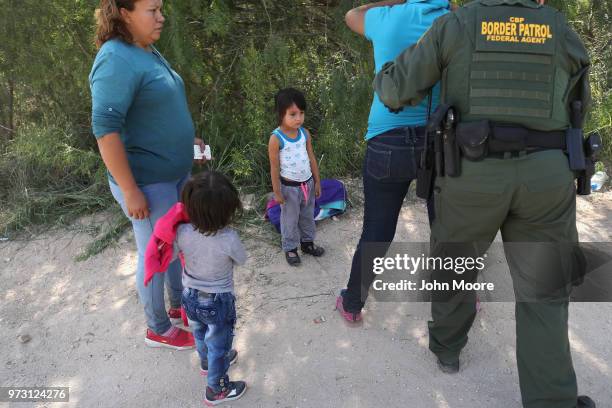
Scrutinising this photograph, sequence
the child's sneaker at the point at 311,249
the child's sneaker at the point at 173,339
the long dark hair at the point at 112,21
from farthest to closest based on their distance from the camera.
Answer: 1. the child's sneaker at the point at 311,249
2. the child's sneaker at the point at 173,339
3. the long dark hair at the point at 112,21

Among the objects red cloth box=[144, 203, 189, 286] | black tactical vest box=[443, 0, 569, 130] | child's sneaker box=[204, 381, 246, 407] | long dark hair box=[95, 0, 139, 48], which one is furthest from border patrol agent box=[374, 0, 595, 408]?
child's sneaker box=[204, 381, 246, 407]

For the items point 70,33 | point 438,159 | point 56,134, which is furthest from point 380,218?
point 56,134

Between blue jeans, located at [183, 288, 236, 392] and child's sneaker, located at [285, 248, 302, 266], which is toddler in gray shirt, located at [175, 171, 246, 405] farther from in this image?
child's sneaker, located at [285, 248, 302, 266]

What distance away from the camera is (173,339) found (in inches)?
99.9

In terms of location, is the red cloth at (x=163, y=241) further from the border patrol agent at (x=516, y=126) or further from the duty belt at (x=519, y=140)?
the duty belt at (x=519, y=140)

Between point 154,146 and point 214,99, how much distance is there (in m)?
2.18

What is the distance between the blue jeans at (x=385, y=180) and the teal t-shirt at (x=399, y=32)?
5 cm

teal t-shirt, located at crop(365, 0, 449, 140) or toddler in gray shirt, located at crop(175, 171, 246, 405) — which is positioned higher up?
teal t-shirt, located at crop(365, 0, 449, 140)

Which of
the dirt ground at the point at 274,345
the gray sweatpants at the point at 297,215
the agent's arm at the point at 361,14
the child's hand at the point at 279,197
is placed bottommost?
the dirt ground at the point at 274,345

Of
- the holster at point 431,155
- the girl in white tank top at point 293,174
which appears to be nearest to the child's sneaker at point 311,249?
the girl in white tank top at point 293,174

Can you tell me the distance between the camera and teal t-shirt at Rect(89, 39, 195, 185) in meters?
1.85

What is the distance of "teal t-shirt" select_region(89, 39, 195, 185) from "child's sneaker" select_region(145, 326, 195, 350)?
91cm

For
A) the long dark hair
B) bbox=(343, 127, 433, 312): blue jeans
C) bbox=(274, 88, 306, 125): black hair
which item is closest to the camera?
the long dark hair

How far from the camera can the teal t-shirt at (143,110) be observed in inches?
72.9
